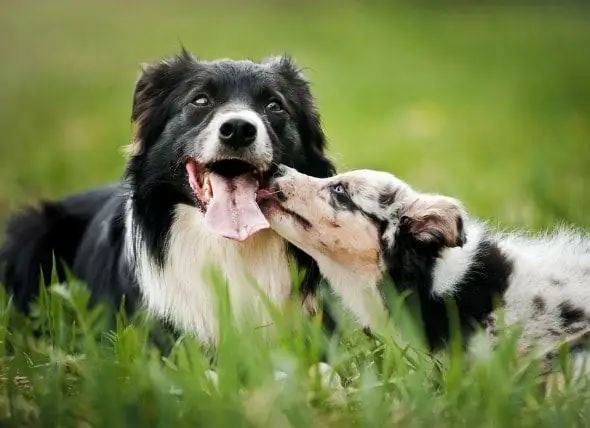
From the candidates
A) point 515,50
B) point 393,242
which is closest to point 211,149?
point 393,242

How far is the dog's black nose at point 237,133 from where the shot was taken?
13.6ft

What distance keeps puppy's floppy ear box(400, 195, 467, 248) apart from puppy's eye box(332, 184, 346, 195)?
1.02ft

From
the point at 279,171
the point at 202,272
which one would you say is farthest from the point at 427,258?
the point at 202,272

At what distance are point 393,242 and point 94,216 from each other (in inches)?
89.2

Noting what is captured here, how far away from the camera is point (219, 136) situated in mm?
4191

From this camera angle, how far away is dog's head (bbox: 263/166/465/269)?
397cm

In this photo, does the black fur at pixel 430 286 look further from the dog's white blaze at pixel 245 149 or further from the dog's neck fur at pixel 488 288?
the dog's white blaze at pixel 245 149

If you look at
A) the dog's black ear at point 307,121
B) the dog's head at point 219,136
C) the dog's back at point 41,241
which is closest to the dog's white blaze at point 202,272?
the dog's head at point 219,136

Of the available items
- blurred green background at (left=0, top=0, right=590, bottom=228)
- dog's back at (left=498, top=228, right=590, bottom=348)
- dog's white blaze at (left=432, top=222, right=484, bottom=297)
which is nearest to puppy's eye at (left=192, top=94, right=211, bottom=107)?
dog's white blaze at (left=432, top=222, right=484, bottom=297)

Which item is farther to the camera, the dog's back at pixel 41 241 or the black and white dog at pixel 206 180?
the dog's back at pixel 41 241

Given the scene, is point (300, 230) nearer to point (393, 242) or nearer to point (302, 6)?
point (393, 242)

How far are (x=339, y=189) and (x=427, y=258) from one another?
518 millimetres

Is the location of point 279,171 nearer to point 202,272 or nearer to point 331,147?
point 202,272

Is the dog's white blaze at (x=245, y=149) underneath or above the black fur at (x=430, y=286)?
above
